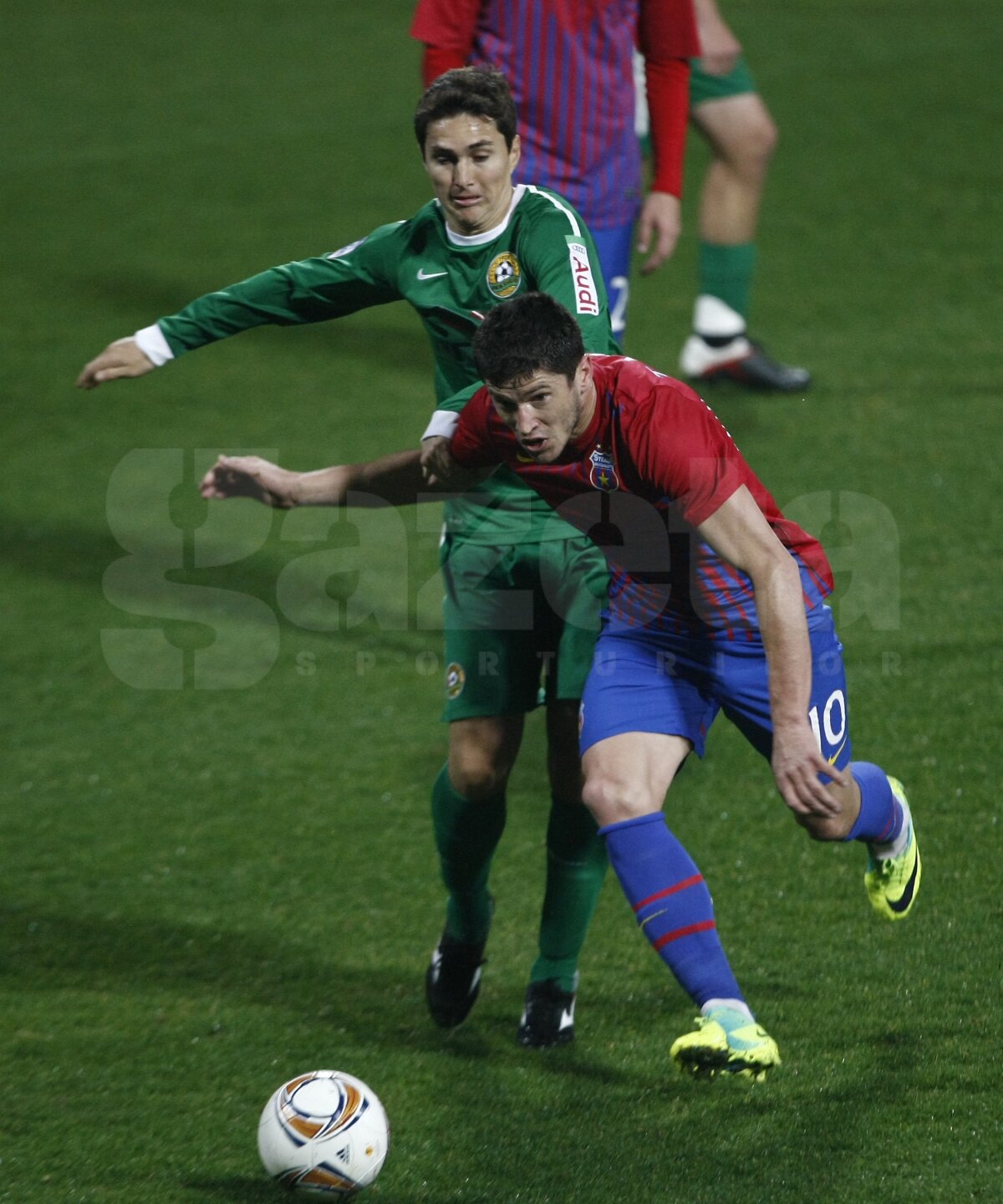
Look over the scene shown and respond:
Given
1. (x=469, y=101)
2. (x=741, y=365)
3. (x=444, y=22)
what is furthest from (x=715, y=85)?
(x=469, y=101)

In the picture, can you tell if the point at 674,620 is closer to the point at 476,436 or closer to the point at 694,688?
the point at 694,688

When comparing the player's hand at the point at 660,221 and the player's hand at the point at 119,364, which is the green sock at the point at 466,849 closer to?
the player's hand at the point at 119,364

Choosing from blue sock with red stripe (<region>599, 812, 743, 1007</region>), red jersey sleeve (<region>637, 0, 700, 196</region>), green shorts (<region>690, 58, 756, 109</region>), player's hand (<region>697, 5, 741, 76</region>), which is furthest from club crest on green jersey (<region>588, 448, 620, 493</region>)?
green shorts (<region>690, 58, 756, 109</region>)

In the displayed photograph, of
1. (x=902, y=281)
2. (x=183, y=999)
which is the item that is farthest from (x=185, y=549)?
(x=902, y=281)

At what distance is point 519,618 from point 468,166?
893 mm

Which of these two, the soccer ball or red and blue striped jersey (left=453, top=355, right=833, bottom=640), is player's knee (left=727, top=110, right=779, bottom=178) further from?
the soccer ball

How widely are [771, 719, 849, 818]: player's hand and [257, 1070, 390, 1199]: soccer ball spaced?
94 centimetres

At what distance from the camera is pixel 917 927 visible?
12.3 ft

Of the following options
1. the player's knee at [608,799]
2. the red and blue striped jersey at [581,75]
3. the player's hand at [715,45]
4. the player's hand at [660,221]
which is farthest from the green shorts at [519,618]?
the player's hand at [715,45]

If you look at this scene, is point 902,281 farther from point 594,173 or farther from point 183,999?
point 183,999

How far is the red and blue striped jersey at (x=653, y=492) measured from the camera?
283cm

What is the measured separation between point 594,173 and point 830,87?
741 centimetres

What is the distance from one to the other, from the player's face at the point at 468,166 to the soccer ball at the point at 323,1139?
5.37 ft

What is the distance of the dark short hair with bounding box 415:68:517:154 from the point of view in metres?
3.18
